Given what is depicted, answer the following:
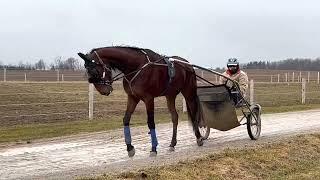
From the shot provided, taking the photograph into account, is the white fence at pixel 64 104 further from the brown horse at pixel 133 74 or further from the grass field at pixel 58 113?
the brown horse at pixel 133 74

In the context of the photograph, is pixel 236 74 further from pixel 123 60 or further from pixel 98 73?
pixel 98 73

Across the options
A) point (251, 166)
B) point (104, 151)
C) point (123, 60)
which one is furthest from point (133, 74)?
point (251, 166)

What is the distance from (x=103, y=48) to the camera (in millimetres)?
10125

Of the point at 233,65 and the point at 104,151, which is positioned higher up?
the point at 233,65

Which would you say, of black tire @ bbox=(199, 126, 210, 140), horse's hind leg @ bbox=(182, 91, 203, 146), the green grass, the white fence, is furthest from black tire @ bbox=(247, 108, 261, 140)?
the white fence

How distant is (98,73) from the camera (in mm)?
9789

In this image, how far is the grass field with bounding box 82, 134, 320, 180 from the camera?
8882mm

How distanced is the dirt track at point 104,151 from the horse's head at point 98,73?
138 centimetres

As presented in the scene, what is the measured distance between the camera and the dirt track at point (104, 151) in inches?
375


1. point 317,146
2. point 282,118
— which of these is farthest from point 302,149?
point 282,118

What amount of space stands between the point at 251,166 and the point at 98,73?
3161 millimetres

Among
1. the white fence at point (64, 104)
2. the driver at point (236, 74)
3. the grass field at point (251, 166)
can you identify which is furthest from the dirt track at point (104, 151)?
the white fence at point (64, 104)

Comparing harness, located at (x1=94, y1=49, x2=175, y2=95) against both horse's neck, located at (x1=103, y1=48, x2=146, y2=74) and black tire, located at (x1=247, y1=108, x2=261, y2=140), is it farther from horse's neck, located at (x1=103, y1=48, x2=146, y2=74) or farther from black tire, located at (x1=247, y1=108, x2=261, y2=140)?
black tire, located at (x1=247, y1=108, x2=261, y2=140)

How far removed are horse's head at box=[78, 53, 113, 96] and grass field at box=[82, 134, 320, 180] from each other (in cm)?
180
